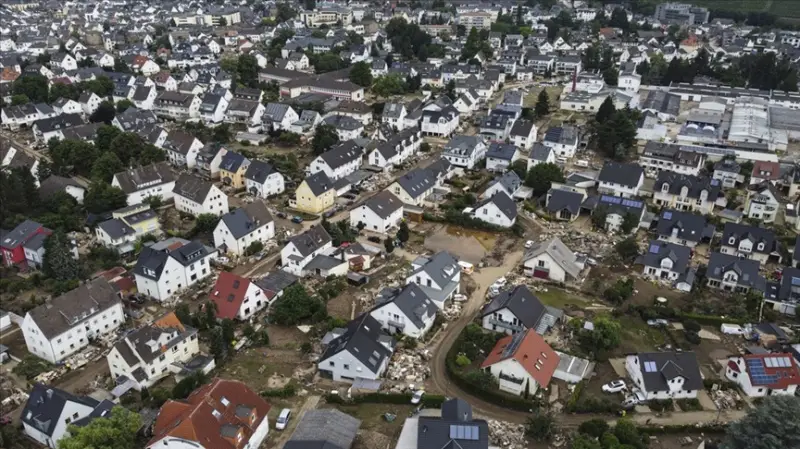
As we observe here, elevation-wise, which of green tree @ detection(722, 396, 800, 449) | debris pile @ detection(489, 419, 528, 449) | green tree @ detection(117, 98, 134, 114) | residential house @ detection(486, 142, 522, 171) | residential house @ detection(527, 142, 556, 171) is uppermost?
green tree @ detection(722, 396, 800, 449)

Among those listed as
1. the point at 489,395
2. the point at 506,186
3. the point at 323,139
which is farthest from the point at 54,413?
the point at 323,139

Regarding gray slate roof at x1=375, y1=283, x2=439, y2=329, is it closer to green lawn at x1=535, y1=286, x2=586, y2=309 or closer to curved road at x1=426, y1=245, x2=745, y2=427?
curved road at x1=426, y1=245, x2=745, y2=427

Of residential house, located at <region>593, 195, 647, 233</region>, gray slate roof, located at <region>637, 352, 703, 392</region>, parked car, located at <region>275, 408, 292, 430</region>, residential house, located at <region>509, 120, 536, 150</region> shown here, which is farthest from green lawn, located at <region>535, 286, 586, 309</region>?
residential house, located at <region>509, 120, 536, 150</region>

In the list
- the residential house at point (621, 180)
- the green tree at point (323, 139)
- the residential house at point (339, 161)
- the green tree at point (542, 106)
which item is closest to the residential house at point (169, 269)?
the residential house at point (339, 161)

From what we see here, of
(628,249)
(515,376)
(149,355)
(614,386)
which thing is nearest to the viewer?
(515,376)

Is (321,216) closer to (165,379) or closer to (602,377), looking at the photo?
(165,379)

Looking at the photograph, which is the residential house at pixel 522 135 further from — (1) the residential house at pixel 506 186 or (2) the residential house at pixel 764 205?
(2) the residential house at pixel 764 205

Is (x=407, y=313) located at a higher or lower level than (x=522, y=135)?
higher

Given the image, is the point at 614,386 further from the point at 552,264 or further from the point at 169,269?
the point at 169,269
